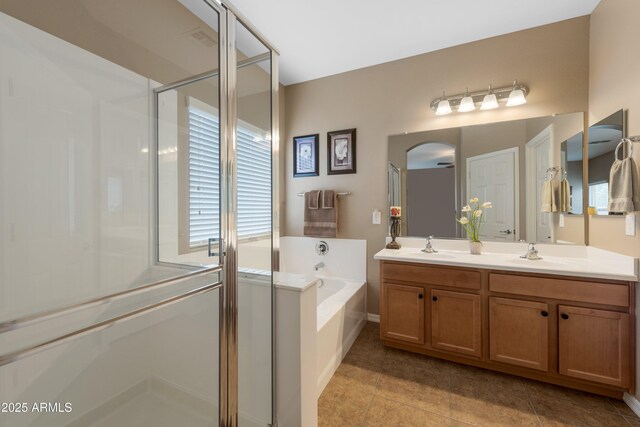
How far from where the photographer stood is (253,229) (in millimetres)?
1371

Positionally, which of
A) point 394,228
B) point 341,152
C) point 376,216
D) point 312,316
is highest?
point 341,152

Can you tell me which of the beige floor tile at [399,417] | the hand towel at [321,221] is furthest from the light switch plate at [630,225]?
the hand towel at [321,221]

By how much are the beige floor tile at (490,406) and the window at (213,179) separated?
Result: 159cm

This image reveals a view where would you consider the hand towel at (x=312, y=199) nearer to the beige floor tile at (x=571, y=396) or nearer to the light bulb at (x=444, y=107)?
the light bulb at (x=444, y=107)

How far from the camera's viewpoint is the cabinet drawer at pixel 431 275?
1.94 meters

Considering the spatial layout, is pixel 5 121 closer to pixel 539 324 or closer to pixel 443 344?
pixel 443 344

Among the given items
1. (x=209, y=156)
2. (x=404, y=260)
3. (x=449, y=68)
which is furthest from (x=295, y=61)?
(x=404, y=260)

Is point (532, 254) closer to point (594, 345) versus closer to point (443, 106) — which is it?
point (594, 345)

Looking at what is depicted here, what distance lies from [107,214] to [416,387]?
2051 mm

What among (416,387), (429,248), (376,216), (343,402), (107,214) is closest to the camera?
(107,214)

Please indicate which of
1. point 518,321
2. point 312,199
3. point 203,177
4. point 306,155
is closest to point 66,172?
point 203,177

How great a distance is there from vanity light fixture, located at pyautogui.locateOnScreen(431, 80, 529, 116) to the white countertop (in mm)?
1202

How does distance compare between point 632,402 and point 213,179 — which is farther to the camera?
point 632,402

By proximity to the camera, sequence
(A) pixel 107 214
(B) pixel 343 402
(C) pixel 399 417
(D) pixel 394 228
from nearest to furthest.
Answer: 1. (A) pixel 107 214
2. (C) pixel 399 417
3. (B) pixel 343 402
4. (D) pixel 394 228
